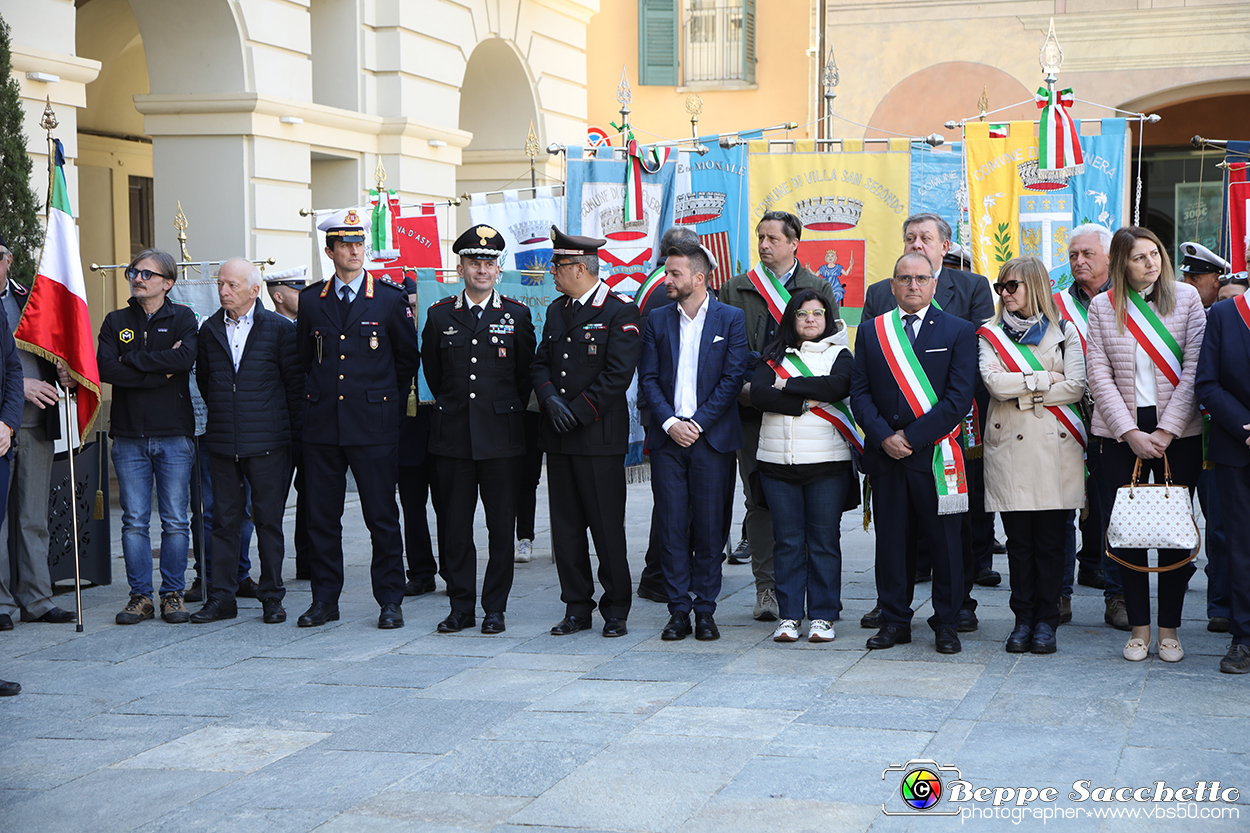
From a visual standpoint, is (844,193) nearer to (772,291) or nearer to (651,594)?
(772,291)

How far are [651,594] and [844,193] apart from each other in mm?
3439

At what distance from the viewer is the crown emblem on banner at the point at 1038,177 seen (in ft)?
30.6

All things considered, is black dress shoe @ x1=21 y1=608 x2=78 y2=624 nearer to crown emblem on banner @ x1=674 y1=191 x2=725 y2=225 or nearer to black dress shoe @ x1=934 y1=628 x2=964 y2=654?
black dress shoe @ x1=934 y1=628 x2=964 y2=654

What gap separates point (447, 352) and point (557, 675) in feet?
5.83

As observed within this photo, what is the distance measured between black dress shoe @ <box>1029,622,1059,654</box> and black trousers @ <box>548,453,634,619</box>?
1.88m

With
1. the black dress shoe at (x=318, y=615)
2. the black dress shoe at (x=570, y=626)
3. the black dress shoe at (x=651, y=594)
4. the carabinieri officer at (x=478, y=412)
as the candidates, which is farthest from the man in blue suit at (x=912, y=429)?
the black dress shoe at (x=318, y=615)

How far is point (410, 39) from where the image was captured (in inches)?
562

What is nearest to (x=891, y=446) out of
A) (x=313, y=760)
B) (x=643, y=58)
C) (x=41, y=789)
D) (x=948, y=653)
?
(x=948, y=653)

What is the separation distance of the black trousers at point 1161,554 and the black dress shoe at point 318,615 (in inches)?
150

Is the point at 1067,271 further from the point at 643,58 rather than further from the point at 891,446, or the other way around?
the point at 643,58

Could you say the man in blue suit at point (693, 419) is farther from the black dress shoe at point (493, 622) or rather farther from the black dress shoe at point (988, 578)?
the black dress shoe at point (988, 578)

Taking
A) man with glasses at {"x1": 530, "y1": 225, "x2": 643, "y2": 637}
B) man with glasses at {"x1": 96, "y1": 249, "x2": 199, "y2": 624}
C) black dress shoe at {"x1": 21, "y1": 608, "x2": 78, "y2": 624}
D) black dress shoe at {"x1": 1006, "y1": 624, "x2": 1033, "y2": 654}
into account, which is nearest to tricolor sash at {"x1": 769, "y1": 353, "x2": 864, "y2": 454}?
man with glasses at {"x1": 530, "y1": 225, "x2": 643, "y2": 637}

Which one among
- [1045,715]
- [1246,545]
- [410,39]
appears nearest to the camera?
[1045,715]

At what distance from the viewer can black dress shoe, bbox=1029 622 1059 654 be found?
5848 mm
